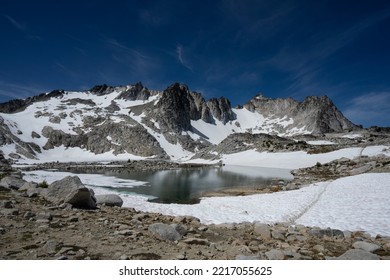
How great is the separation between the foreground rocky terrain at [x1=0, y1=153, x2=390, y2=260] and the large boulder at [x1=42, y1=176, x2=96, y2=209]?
0.11 meters

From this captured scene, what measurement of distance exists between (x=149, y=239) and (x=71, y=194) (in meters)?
7.65

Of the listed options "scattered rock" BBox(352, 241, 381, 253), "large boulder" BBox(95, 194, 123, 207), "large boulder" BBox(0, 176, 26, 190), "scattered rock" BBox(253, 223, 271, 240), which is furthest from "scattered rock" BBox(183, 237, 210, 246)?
"large boulder" BBox(0, 176, 26, 190)

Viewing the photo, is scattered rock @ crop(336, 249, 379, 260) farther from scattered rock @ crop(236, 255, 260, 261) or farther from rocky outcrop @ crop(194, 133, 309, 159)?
rocky outcrop @ crop(194, 133, 309, 159)

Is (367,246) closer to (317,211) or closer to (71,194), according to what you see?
(317,211)

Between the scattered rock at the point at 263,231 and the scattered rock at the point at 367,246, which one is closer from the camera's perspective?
the scattered rock at the point at 367,246

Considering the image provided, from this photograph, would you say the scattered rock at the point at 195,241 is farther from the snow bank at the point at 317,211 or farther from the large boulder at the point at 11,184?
the large boulder at the point at 11,184

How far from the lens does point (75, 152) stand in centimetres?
18250

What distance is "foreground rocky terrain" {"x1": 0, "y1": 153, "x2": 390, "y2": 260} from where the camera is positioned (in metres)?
8.77

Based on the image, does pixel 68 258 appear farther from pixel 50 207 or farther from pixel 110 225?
pixel 50 207

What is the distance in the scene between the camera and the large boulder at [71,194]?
51.9ft

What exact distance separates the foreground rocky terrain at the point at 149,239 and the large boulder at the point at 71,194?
11 cm

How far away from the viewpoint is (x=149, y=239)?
10.4m

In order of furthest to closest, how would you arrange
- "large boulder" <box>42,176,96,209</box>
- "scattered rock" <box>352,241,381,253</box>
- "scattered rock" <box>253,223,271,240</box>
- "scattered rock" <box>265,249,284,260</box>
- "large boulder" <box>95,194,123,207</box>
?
"large boulder" <box>95,194,123,207</box> → "large boulder" <box>42,176,96,209</box> → "scattered rock" <box>253,223,271,240</box> → "scattered rock" <box>352,241,381,253</box> → "scattered rock" <box>265,249,284,260</box>

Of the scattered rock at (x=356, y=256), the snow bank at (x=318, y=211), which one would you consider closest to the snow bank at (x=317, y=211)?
the snow bank at (x=318, y=211)
